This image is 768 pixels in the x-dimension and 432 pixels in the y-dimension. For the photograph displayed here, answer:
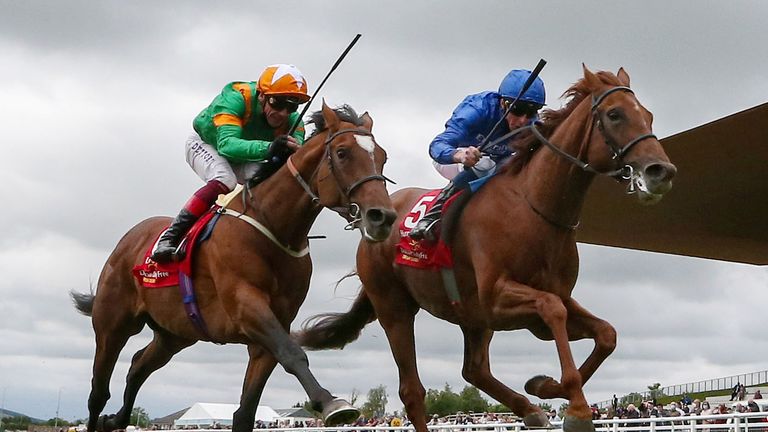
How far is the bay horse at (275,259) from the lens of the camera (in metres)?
6.07

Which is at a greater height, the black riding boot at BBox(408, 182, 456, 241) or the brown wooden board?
the brown wooden board

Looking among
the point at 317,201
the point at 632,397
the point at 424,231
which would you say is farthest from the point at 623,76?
the point at 632,397

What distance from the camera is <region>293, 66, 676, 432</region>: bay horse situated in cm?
586

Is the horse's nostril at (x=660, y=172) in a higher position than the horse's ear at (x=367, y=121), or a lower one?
lower

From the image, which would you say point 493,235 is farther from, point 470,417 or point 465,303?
point 470,417

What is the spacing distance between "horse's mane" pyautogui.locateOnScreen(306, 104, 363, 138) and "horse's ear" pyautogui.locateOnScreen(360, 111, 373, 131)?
0.03 meters

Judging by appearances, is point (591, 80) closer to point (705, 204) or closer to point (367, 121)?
point (367, 121)

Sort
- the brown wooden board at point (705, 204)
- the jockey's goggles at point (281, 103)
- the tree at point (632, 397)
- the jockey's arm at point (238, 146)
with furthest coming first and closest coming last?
the tree at point (632, 397), the brown wooden board at point (705, 204), the jockey's goggles at point (281, 103), the jockey's arm at point (238, 146)

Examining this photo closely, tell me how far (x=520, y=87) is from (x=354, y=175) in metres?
1.73

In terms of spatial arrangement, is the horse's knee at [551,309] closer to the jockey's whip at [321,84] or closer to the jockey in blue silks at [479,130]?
the jockey in blue silks at [479,130]

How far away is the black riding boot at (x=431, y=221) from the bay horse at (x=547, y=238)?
0.53 ft

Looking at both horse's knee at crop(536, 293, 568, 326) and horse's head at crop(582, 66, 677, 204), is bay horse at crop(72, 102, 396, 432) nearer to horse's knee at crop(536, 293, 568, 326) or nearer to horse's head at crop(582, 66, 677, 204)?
horse's knee at crop(536, 293, 568, 326)

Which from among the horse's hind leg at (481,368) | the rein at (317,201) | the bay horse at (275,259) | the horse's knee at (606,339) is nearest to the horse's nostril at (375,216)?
the bay horse at (275,259)

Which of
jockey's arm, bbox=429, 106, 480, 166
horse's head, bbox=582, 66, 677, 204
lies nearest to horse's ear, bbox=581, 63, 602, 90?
horse's head, bbox=582, 66, 677, 204
